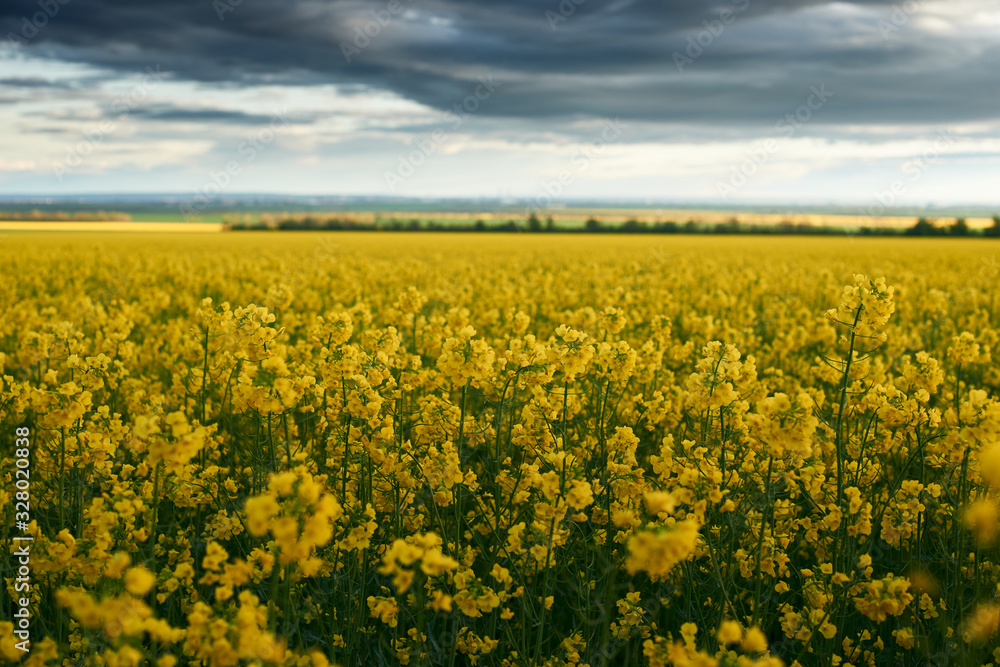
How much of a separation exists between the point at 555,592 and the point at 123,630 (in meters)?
2.42

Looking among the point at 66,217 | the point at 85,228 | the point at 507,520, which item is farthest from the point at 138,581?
the point at 66,217

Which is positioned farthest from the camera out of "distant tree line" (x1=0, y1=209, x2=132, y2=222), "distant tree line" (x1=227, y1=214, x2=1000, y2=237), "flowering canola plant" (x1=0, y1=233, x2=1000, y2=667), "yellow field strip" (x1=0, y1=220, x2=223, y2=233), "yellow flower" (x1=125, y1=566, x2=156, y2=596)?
"distant tree line" (x1=0, y1=209, x2=132, y2=222)

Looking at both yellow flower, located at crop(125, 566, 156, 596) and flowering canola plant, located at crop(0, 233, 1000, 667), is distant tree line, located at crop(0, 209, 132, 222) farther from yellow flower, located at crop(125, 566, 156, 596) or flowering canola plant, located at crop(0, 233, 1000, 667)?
yellow flower, located at crop(125, 566, 156, 596)

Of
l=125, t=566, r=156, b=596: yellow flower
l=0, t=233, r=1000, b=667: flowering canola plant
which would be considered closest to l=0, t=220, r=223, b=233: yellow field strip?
l=0, t=233, r=1000, b=667: flowering canola plant

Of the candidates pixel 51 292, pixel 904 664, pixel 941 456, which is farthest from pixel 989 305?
pixel 51 292

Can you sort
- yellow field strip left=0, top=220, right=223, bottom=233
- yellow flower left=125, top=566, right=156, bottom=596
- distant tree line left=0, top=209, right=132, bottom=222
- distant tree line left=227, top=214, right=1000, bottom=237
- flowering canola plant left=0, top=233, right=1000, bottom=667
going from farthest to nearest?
distant tree line left=0, top=209, right=132, bottom=222, distant tree line left=227, top=214, right=1000, bottom=237, yellow field strip left=0, top=220, right=223, bottom=233, flowering canola plant left=0, top=233, right=1000, bottom=667, yellow flower left=125, top=566, right=156, bottom=596

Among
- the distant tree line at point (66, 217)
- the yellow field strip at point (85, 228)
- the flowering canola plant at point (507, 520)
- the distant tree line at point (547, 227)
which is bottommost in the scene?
the flowering canola plant at point (507, 520)

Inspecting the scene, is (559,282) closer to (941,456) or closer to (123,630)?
(941,456)

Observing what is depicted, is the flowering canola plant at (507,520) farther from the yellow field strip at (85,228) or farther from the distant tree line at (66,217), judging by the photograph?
the distant tree line at (66,217)

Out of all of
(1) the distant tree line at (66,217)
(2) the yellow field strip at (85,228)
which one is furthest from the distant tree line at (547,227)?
(1) the distant tree line at (66,217)

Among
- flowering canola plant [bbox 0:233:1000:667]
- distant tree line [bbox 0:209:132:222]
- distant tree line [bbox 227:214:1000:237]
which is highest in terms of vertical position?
distant tree line [bbox 0:209:132:222]

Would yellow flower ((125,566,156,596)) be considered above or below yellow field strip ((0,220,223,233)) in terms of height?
below

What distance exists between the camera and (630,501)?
12.2 ft

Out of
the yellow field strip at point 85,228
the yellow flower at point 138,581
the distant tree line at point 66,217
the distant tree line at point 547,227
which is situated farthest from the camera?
the distant tree line at point 66,217
